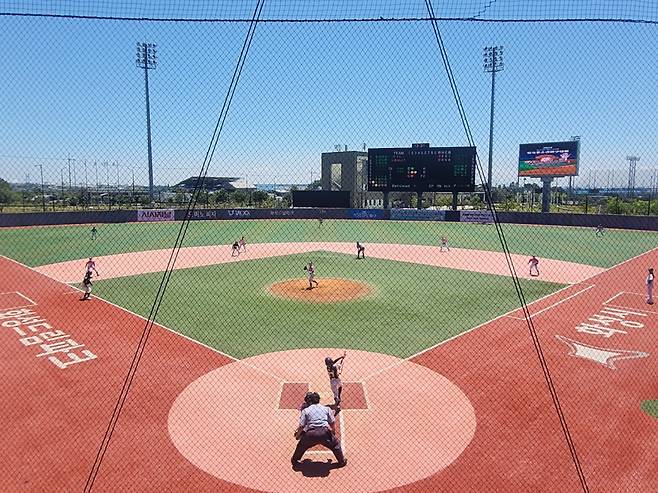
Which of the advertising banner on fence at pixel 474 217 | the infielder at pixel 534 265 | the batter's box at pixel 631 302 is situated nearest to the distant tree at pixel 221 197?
the advertising banner on fence at pixel 474 217

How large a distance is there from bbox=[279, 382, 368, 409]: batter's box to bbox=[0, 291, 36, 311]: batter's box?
12.2 metres

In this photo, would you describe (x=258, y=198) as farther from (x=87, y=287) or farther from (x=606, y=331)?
(x=606, y=331)

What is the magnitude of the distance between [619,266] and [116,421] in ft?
86.7

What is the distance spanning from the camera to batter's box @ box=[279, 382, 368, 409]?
924 centimetres

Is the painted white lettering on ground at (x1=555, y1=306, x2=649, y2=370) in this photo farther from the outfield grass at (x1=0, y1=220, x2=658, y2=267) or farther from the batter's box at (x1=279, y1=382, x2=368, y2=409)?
the outfield grass at (x1=0, y1=220, x2=658, y2=267)

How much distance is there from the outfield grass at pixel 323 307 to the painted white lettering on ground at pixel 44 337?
2.72m

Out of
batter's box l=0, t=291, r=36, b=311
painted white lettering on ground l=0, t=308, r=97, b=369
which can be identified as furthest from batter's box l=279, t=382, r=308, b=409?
batter's box l=0, t=291, r=36, b=311

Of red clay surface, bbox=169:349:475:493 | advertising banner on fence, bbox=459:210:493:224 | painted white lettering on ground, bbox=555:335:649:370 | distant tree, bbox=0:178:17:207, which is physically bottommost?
red clay surface, bbox=169:349:475:493

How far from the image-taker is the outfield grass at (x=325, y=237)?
30.0m

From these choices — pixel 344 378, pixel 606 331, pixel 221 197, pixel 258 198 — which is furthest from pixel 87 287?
pixel 258 198

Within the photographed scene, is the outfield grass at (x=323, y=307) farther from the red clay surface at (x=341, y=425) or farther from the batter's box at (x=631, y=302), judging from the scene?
the batter's box at (x=631, y=302)

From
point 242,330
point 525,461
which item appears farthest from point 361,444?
point 242,330

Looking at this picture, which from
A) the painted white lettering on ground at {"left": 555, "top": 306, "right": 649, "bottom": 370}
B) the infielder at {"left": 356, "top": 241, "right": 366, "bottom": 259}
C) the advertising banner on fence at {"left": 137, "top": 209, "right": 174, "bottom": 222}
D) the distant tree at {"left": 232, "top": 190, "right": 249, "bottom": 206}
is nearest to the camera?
the painted white lettering on ground at {"left": 555, "top": 306, "right": 649, "bottom": 370}

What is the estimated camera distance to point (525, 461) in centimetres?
738
